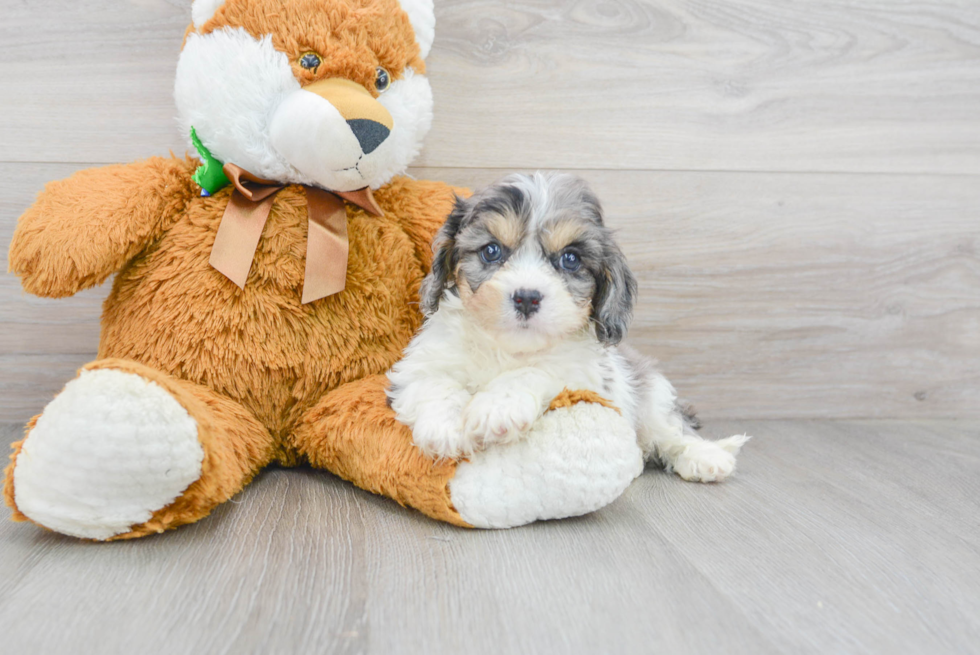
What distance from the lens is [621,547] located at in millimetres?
1370

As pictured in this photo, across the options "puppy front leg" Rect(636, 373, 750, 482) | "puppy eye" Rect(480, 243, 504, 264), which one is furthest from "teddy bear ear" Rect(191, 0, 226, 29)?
"puppy front leg" Rect(636, 373, 750, 482)

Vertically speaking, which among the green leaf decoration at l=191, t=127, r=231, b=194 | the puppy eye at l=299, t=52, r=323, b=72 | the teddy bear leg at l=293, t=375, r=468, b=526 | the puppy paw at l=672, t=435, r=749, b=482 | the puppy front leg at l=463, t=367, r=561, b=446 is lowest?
the puppy paw at l=672, t=435, r=749, b=482

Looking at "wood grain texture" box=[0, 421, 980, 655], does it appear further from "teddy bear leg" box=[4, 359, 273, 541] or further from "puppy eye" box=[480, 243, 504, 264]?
"puppy eye" box=[480, 243, 504, 264]

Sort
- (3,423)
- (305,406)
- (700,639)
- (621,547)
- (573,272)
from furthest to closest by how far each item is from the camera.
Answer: (3,423) → (305,406) → (573,272) → (621,547) → (700,639)

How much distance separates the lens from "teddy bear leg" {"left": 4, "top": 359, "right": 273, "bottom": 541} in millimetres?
1221

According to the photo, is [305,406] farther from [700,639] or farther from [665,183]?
[665,183]

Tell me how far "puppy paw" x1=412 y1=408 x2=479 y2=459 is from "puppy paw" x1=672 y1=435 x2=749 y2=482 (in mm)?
714

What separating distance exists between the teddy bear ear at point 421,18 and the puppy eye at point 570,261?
2.37 ft

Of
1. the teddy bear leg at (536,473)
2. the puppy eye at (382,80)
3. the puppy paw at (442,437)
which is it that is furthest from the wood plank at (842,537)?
the puppy eye at (382,80)

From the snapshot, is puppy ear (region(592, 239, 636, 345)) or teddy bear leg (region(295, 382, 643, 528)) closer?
teddy bear leg (region(295, 382, 643, 528))

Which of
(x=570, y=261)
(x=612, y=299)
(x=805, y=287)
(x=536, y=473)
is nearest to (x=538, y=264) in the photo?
(x=570, y=261)

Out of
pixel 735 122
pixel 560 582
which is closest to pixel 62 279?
pixel 560 582

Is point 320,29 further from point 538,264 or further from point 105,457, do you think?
point 105,457

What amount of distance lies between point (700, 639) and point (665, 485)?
0.76 m
